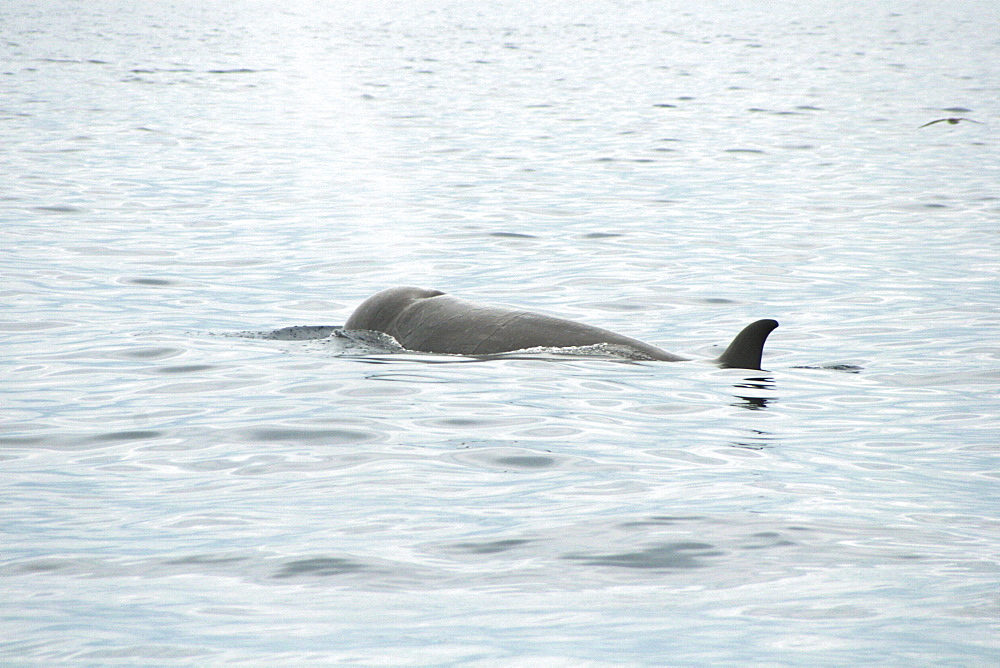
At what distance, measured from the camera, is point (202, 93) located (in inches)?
1572

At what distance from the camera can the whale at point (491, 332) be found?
10078 mm

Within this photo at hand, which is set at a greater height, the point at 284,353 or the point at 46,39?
the point at 46,39

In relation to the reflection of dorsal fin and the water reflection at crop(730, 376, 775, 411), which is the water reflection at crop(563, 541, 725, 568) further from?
the reflection of dorsal fin

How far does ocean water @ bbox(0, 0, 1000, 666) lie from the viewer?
5.05m

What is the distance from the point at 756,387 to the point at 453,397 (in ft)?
6.92

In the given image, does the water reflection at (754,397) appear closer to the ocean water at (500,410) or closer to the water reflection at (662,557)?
the ocean water at (500,410)

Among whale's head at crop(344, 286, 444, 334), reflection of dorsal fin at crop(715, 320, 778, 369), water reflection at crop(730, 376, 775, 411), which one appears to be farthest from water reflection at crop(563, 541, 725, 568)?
whale's head at crop(344, 286, 444, 334)

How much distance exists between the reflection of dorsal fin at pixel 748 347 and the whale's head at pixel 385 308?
258 centimetres

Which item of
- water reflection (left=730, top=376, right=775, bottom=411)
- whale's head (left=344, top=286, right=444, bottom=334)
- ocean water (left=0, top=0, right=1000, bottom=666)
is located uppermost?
whale's head (left=344, top=286, right=444, bottom=334)

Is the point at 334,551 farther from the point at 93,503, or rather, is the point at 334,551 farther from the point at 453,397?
the point at 453,397

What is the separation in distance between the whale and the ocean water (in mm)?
244

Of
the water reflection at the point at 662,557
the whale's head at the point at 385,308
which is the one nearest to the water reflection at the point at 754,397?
the whale's head at the point at 385,308

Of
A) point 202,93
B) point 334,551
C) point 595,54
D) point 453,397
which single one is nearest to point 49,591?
point 334,551

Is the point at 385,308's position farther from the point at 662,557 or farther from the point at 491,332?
the point at 662,557
